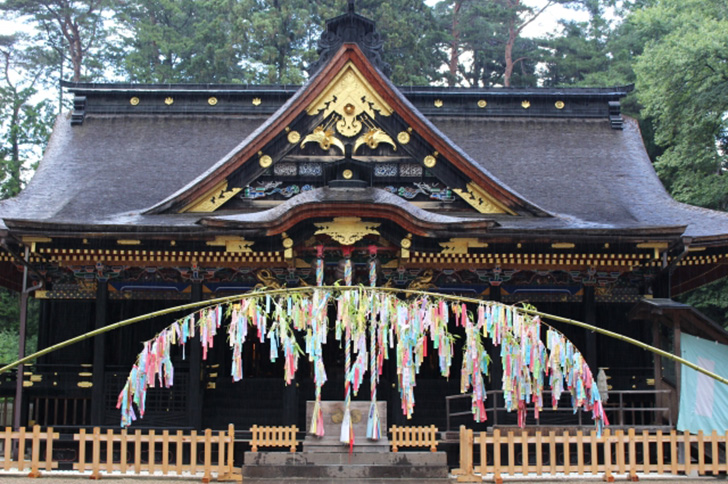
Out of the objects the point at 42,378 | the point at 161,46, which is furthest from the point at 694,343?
the point at 161,46

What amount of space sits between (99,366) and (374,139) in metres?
6.83

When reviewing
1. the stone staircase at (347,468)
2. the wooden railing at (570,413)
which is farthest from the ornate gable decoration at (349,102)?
the stone staircase at (347,468)

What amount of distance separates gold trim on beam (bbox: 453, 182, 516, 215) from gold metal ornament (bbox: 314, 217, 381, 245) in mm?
2192

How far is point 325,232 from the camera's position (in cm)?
1529

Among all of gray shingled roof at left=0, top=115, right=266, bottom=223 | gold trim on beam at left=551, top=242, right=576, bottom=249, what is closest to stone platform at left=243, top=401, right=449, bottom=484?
gold trim on beam at left=551, top=242, right=576, bottom=249

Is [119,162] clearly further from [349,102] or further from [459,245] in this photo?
[459,245]

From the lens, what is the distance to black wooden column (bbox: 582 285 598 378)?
15.9 metres

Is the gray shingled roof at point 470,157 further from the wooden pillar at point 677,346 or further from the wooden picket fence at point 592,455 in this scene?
the wooden picket fence at point 592,455

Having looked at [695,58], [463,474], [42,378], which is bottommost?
[463,474]

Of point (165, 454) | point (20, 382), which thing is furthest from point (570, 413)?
point (20, 382)

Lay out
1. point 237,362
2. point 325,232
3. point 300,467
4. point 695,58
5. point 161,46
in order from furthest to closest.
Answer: point 161,46
point 695,58
point 325,232
point 300,467
point 237,362

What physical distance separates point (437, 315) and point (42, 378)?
913 cm

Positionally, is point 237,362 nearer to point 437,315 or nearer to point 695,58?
point 437,315

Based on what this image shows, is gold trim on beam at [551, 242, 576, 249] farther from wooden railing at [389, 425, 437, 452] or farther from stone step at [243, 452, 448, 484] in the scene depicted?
stone step at [243, 452, 448, 484]
